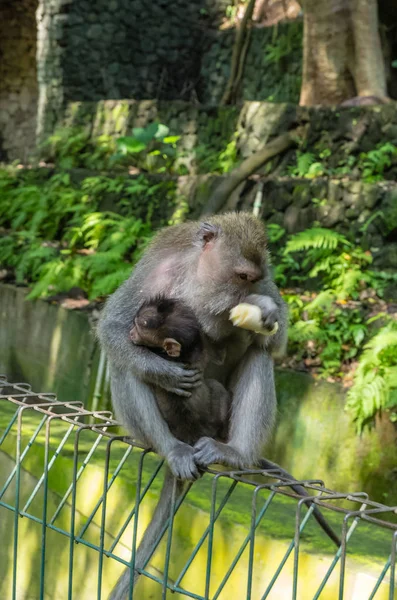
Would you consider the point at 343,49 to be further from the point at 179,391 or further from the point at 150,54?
the point at 179,391

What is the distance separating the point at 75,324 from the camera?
28.0 ft

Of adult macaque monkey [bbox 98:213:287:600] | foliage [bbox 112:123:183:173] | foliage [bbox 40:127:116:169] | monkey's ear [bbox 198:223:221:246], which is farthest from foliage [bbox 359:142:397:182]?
monkey's ear [bbox 198:223:221:246]

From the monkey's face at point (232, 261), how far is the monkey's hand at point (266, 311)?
7 cm

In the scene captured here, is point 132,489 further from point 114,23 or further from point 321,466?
point 114,23

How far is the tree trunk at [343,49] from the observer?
10.2 metres

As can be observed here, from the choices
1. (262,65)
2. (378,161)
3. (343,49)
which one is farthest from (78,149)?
(378,161)

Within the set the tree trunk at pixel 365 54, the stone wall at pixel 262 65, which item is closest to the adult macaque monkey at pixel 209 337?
the tree trunk at pixel 365 54

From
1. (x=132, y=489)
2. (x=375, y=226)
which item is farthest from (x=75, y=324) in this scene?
(x=132, y=489)

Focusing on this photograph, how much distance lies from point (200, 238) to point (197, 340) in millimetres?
428

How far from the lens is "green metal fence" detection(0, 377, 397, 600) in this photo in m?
2.96

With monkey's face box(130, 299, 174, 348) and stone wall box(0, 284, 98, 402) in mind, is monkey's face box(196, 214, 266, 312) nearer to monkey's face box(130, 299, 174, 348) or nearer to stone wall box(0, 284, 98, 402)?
monkey's face box(130, 299, 174, 348)

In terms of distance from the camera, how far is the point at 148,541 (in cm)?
311

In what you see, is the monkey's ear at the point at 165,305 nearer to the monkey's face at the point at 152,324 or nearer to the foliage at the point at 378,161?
the monkey's face at the point at 152,324

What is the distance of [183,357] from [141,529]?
0.99m
